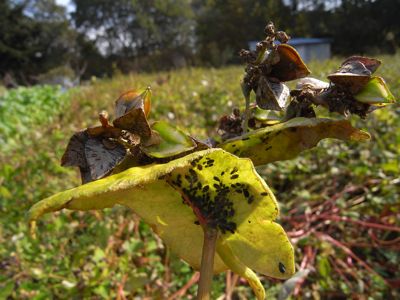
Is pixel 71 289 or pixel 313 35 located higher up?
pixel 71 289

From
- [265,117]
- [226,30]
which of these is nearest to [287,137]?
[265,117]

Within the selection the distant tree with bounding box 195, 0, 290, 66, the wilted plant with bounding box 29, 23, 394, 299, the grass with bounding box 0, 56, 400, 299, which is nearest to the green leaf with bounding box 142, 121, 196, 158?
the wilted plant with bounding box 29, 23, 394, 299

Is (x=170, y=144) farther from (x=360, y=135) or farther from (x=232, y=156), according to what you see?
(x=360, y=135)

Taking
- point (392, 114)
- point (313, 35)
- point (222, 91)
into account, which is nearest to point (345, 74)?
point (392, 114)

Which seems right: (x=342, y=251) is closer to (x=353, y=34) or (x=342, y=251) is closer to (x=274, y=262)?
(x=274, y=262)

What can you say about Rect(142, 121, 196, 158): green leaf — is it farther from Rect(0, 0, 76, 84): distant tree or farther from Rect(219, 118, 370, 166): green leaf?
Rect(0, 0, 76, 84): distant tree

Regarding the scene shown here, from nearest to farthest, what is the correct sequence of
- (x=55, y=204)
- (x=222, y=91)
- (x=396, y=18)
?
1. (x=55, y=204)
2. (x=222, y=91)
3. (x=396, y=18)

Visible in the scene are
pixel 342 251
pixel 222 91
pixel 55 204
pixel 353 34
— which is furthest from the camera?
pixel 353 34
